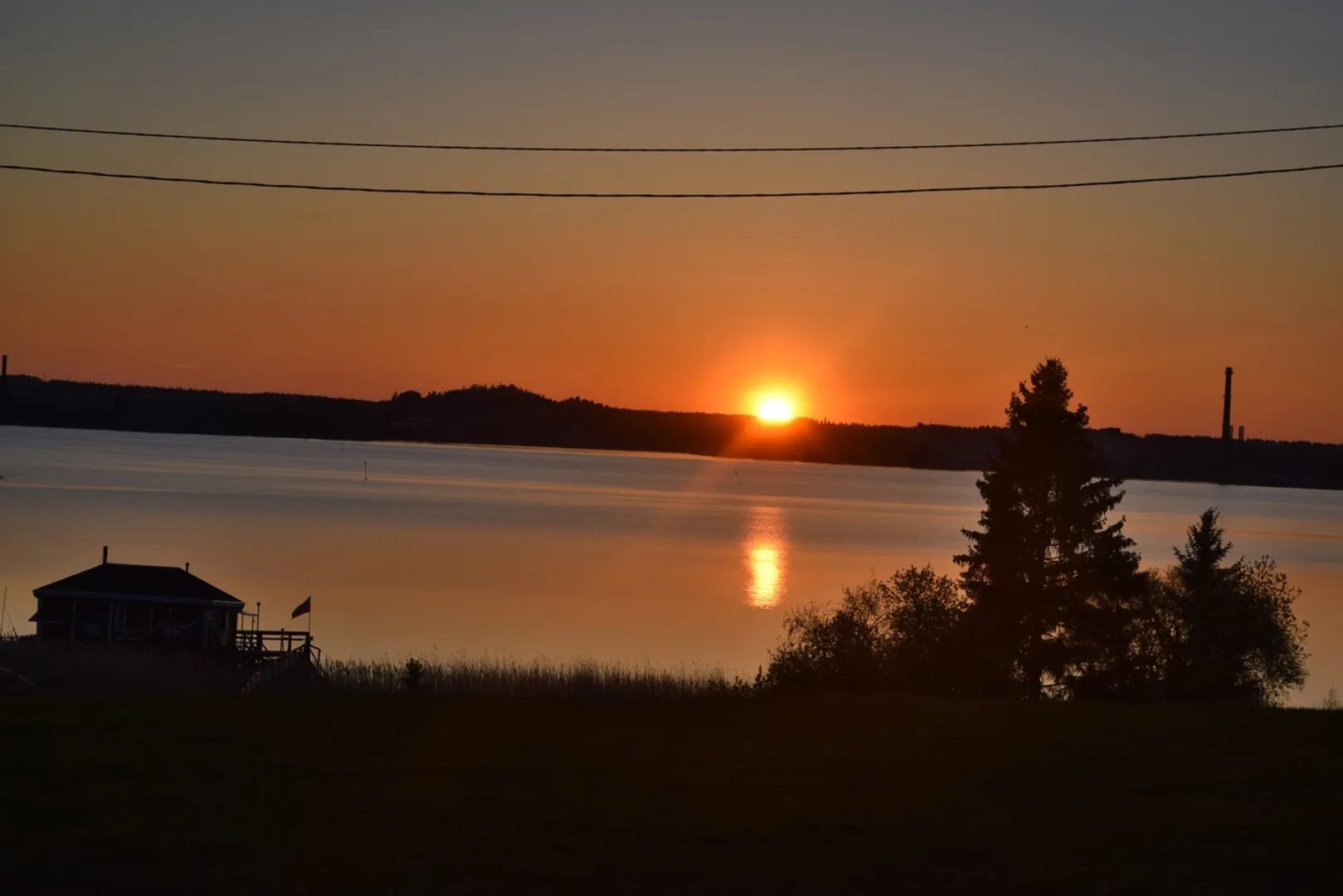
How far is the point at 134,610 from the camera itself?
1805 inches

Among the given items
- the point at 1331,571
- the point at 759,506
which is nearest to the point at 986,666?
the point at 1331,571

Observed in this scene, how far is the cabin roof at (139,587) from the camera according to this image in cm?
4528

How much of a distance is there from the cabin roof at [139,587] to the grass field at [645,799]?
31812 mm

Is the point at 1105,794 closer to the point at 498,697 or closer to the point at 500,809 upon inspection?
the point at 500,809

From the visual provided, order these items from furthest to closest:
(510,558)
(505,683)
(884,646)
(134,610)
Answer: (510,558), (134,610), (884,646), (505,683)

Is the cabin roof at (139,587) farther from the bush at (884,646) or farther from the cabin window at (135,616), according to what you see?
the bush at (884,646)

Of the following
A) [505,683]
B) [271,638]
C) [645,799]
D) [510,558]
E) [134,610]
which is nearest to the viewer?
[645,799]

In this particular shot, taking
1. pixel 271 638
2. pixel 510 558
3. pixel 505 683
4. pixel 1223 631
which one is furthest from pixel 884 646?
pixel 510 558

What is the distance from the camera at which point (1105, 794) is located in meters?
11.7

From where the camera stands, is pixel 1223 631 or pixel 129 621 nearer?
pixel 129 621

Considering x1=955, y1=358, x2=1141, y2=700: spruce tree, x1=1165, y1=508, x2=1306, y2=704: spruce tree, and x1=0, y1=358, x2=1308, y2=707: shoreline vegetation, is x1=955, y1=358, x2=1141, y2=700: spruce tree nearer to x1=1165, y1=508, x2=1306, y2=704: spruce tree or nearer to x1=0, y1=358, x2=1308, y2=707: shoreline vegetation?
x1=0, y1=358, x2=1308, y2=707: shoreline vegetation

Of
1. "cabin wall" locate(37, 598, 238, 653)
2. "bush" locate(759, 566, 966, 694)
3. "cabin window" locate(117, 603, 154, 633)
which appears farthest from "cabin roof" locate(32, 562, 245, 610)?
"bush" locate(759, 566, 966, 694)

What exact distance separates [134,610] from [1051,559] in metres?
33.1

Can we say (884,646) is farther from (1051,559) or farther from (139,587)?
(139,587)
